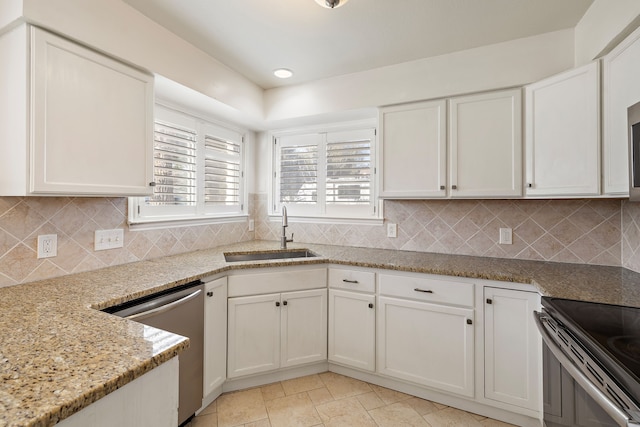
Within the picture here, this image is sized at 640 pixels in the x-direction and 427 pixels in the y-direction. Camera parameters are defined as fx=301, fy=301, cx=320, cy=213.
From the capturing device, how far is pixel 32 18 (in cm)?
130

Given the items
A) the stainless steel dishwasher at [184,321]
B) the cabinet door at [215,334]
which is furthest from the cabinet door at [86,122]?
the cabinet door at [215,334]

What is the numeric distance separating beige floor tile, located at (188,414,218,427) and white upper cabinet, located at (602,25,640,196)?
8.42ft

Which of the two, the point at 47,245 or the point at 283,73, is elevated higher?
the point at 283,73

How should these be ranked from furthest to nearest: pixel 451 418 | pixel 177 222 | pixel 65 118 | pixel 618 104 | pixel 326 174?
pixel 326 174 < pixel 177 222 < pixel 451 418 < pixel 618 104 < pixel 65 118

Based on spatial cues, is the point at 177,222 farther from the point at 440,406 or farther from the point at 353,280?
the point at 440,406

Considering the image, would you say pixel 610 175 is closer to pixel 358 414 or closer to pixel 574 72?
pixel 574 72

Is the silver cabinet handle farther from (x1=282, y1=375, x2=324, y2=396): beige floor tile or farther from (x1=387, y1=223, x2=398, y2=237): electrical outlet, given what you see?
(x1=387, y1=223, x2=398, y2=237): electrical outlet

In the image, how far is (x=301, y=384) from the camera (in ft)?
7.22

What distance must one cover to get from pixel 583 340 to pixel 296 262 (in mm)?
1581

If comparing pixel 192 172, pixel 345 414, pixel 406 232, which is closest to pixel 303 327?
pixel 345 414

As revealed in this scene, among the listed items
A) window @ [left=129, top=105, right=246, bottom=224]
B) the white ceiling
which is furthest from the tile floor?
the white ceiling

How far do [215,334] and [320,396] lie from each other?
835mm

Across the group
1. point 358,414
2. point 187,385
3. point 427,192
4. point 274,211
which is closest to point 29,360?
point 187,385

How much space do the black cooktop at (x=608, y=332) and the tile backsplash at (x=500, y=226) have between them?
3.08 feet
